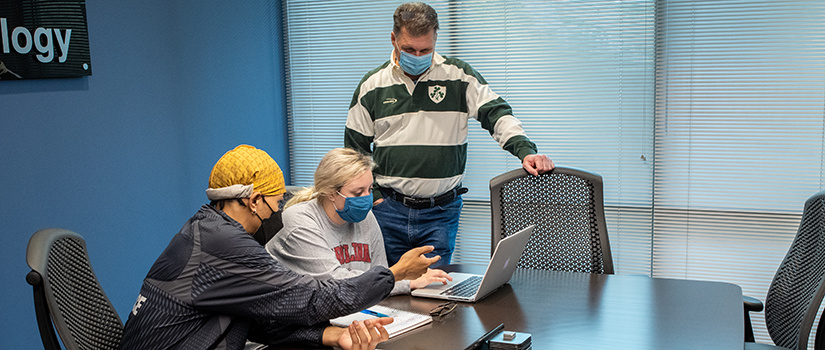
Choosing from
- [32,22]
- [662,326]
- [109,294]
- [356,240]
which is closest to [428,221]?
[356,240]

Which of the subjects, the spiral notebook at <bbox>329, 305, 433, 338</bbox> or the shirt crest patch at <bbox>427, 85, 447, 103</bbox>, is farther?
the shirt crest patch at <bbox>427, 85, 447, 103</bbox>

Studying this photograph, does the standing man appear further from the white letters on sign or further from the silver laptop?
the white letters on sign

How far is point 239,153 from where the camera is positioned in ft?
5.95

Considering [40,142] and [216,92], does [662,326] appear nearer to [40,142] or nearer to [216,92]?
[40,142]

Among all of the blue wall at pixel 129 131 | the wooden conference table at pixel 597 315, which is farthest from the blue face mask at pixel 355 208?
the blue wall at pixel 129 131

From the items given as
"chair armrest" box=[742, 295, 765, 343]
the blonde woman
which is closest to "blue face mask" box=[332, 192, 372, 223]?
the blonde woman

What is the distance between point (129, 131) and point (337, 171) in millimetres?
1425

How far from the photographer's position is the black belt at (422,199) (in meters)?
2.98

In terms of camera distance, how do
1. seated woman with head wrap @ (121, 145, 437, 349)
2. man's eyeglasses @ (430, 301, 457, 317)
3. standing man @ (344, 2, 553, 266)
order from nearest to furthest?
1. seated woman with head wrap @ (121, 145, 437, 349)
2. man's eyeglasses @ (430, 301, 457, 317)
3. standing man @ (344, 2, 553, 266)

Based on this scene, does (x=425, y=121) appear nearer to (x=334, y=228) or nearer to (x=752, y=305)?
(x=334, y=228)

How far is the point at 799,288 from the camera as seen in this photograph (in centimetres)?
212

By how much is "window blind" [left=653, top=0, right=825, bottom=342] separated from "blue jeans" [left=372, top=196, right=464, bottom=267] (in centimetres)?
130

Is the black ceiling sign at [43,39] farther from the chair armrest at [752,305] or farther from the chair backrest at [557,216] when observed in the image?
the chair armrest at [752,305]

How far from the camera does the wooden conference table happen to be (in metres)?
1.73
